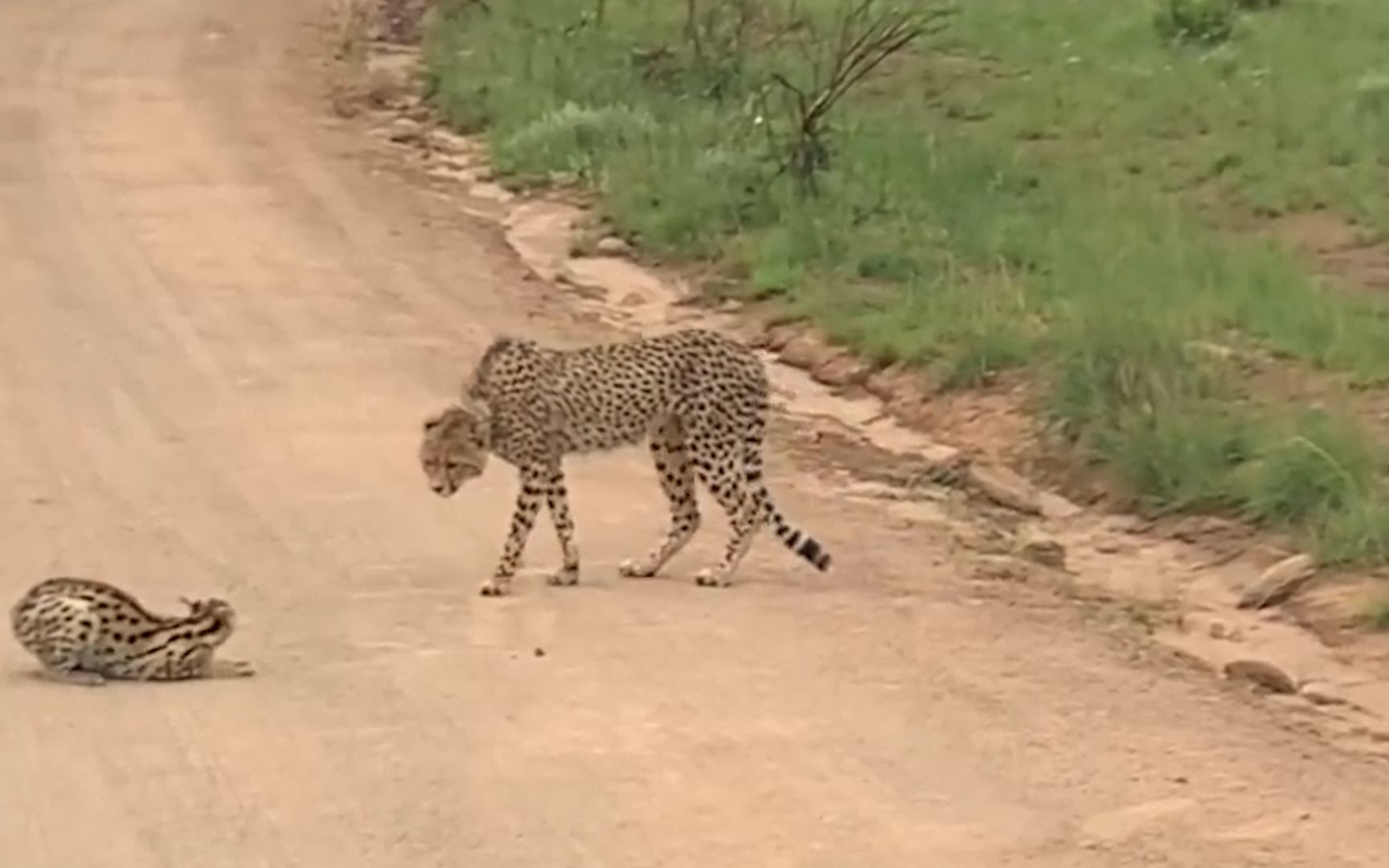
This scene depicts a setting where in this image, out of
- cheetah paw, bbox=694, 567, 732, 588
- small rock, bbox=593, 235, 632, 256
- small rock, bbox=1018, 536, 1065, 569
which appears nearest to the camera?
cheetah paw, bbox=694, 567, 732, 588

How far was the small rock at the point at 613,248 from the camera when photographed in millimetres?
17578

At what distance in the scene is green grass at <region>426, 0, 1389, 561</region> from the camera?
487 inches

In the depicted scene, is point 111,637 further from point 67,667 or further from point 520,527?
point 520,527

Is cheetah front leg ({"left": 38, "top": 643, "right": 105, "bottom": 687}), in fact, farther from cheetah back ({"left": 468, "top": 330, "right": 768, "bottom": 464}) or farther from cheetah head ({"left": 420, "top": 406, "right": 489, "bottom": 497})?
cheetah back ({"left": 468, "top": 330, "right": 768, "bottom": 464})

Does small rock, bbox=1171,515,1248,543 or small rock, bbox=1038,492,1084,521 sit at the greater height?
small rock, bbox=1171,515,1248,543

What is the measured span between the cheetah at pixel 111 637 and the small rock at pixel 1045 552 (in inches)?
130

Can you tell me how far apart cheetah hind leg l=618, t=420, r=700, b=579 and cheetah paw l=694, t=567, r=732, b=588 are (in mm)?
190

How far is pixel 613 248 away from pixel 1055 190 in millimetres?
2671

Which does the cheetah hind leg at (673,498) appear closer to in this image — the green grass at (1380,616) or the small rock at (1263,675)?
the small rock at (1263,675)

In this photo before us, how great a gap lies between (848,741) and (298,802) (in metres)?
1.61

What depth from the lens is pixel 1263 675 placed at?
9.55 m

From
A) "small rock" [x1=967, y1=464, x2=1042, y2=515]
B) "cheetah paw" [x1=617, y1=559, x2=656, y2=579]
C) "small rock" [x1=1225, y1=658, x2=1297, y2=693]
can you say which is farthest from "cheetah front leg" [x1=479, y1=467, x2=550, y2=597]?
"small rock" [x1=1225, y1=658, x2=1297, y2=693]

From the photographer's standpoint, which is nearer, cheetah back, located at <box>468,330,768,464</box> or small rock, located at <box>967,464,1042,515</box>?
cheetah back, located at <box>468,330,768,464</box>

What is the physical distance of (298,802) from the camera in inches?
312
